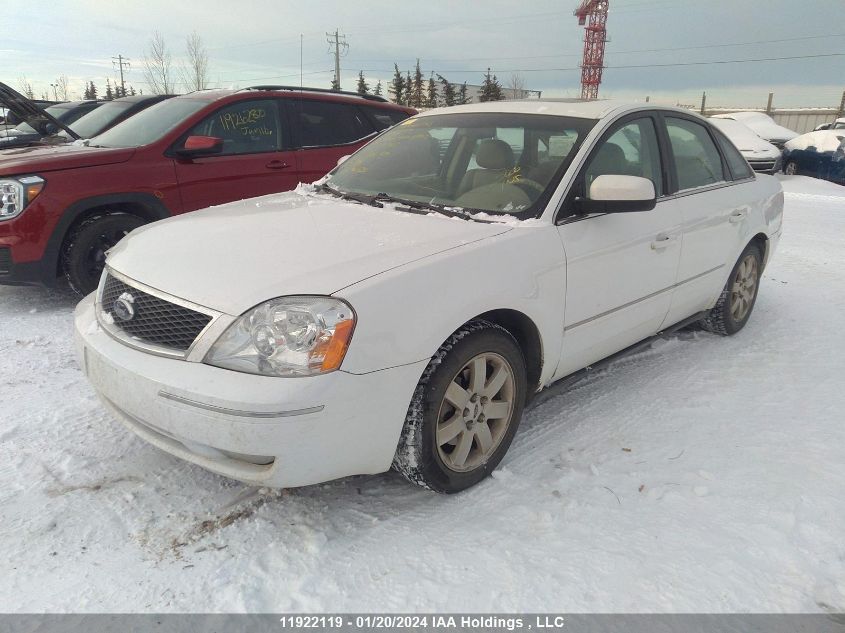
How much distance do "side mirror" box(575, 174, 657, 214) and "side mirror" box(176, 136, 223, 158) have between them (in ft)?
10.6

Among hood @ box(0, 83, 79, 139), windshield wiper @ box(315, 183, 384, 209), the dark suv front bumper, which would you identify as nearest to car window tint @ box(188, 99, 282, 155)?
the dark suv front bumper

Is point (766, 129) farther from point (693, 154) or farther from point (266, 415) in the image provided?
point (266, 415)

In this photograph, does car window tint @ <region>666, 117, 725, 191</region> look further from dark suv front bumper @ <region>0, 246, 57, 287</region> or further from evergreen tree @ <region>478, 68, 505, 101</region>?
evergreen tree @ <region>478, 68, 505, 101</region>

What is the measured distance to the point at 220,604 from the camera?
1948 mm

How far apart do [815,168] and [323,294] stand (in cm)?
1544

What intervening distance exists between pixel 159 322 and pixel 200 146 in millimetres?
2988

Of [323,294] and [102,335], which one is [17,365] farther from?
[323,294]

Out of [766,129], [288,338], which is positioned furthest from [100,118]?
[766,129]

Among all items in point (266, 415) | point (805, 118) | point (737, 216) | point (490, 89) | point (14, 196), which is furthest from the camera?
point (490, 89)

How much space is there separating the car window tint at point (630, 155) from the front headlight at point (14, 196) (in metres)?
3.84

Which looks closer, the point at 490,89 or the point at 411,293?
the point at 411,293

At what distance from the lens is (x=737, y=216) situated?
4094 mm

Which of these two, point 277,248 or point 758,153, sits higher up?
point 758,153
